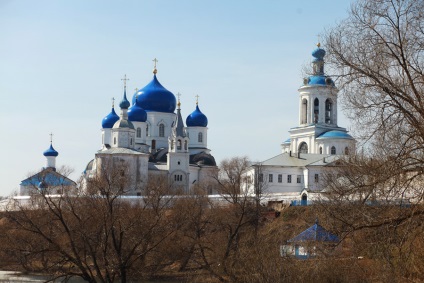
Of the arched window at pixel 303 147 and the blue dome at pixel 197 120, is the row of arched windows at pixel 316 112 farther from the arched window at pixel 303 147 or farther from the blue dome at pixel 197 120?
the blue dome at pixel 197 120

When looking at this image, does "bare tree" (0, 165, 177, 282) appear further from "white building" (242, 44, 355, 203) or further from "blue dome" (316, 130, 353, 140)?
"blue dome" (316, 130, 353, 140)

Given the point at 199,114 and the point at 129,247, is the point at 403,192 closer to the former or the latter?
the point at 129,247

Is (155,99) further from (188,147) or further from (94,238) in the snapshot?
(94,238)

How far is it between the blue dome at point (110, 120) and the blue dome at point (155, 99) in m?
2.28

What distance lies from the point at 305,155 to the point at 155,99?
45.4 feet

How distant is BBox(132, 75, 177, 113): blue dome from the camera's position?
206ft

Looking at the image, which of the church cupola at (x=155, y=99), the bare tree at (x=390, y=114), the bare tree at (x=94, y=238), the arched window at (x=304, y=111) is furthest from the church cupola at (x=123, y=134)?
the bare tree at (x=390, y=114)

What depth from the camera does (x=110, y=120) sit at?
6341 centimetres

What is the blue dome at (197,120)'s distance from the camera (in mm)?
63625

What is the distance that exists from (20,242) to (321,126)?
31143 mm

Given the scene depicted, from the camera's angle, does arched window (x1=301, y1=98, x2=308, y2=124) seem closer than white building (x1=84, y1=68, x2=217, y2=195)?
No

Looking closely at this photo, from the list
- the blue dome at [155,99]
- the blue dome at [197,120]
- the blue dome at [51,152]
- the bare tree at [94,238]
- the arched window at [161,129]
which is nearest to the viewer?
the bare tree at [94,238]

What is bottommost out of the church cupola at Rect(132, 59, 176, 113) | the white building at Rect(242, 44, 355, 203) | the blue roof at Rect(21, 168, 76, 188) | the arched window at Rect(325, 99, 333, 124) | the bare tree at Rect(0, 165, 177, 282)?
the bare tree at Rect(0, 165, 177, 282)

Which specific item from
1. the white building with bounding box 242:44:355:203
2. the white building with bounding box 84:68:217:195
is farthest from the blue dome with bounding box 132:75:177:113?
the white building with bounding box 242:44:355:203
